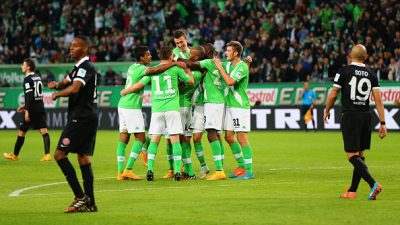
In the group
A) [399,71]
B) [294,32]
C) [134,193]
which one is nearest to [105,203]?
[134,193]

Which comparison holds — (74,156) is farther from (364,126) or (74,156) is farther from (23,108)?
(364,126)

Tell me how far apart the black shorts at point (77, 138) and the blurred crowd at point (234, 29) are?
75.0 feet

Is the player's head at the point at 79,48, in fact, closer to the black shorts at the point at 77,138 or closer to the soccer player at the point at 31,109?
the black shorts at the point at 77,138

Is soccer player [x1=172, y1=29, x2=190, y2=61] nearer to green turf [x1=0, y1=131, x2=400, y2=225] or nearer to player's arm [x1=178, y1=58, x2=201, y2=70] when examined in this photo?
player's arm [x1=178, y1=58, x2=201, y2=70]

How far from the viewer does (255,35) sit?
36.6 m

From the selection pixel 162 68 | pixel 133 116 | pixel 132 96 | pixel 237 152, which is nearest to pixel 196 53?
pixel 162 68

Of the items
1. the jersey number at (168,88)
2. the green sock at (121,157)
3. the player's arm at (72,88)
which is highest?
the player's arm at (72,88)

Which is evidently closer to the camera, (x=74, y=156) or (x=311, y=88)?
(x=74, y=156)

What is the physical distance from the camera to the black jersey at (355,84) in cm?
1264

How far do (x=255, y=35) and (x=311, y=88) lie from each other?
3.54 metres

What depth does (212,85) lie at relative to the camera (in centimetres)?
1611

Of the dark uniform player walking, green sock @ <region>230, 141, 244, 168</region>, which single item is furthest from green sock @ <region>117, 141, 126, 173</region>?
the dark uniform player walking

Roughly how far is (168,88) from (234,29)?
22687mm

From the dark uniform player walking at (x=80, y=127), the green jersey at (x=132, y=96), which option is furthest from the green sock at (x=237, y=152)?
the dark uniform player walking at (x=80, y=127)
